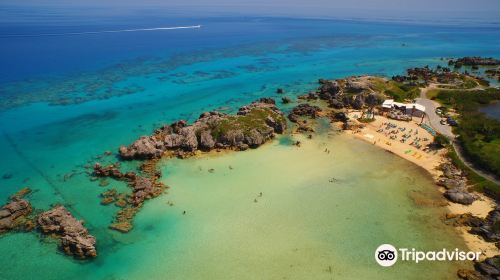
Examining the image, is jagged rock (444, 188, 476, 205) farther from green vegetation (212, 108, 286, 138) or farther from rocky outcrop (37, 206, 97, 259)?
rocky outcrop (37, 206, 97, 259)

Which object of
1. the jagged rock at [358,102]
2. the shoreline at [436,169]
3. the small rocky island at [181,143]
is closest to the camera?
the shoreline at [436,169]

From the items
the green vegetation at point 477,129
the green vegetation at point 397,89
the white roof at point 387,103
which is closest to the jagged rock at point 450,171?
the green vegetation at point 477,129

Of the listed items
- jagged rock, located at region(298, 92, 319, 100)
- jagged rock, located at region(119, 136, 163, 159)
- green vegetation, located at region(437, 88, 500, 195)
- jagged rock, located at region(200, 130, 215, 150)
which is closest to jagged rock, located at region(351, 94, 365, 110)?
jagged rock, located at region(298, 92, 319, 100)

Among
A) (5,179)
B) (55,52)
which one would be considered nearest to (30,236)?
(5,179)

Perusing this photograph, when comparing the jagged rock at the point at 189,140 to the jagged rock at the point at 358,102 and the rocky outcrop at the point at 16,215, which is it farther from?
the jagged rock at the point at 358,102

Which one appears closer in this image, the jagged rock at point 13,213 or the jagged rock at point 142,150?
the jagged rock at point 13,213

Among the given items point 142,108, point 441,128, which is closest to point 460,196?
point 441,128

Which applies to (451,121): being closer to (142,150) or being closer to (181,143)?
(181,143)
